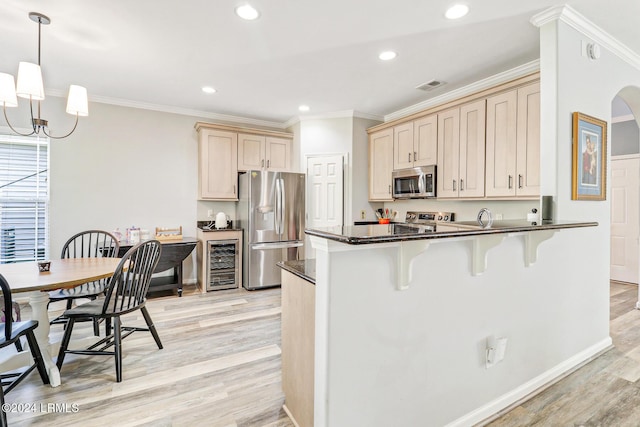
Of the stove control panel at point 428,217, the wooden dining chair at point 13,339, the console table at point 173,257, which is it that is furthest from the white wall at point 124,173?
the stove control panel at point 428,217

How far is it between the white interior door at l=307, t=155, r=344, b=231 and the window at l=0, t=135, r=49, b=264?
3.46 metres

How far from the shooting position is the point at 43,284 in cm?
196

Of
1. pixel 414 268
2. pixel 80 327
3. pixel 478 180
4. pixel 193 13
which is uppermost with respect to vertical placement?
pixel 193 13

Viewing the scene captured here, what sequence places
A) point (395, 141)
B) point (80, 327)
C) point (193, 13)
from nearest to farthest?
point (193, 13), point (80, 327), point (395, 141)

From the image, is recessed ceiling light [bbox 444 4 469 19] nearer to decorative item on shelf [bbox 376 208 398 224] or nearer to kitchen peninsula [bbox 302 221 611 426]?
kitchen peninsula [bbox 302 221 611 426]

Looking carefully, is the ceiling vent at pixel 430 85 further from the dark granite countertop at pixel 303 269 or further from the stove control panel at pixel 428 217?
the dark granite countertop at pixel 303 269

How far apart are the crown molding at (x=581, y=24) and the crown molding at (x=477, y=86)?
0.49 meters

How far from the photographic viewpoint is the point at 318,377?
1.35 meters

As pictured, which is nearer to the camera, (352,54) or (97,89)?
(352,54)

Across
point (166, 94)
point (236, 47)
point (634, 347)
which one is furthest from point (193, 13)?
point (634, 347)

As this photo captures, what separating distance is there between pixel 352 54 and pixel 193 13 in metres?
1.38

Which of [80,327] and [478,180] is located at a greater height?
[478,180]

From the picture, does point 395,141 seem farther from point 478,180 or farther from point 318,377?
point 318,377

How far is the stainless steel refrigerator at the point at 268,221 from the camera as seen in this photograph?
4.41 meters
